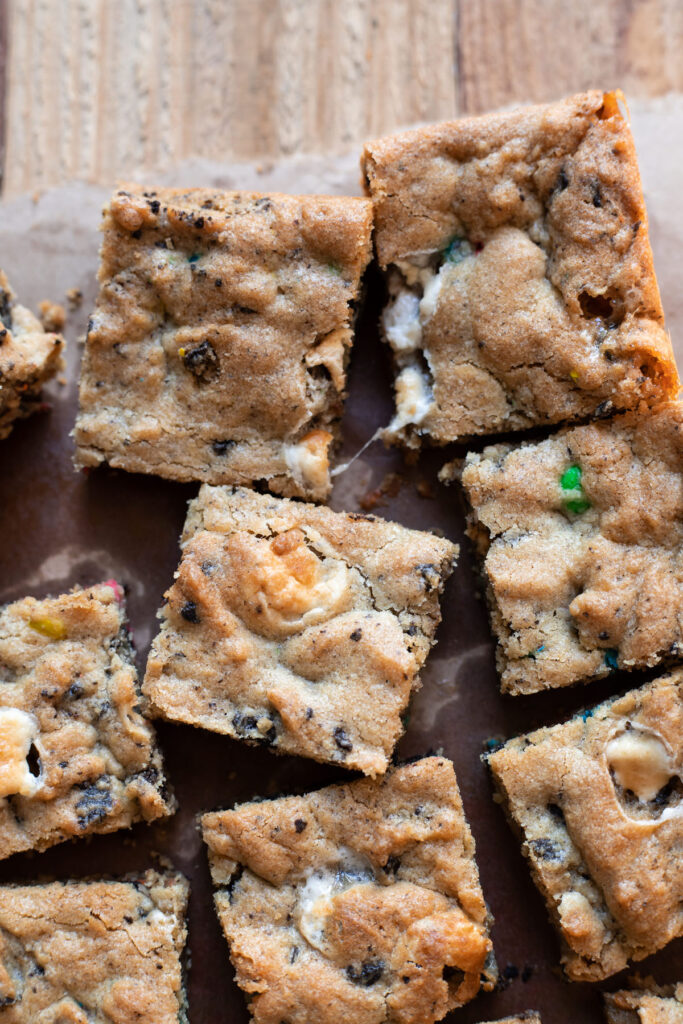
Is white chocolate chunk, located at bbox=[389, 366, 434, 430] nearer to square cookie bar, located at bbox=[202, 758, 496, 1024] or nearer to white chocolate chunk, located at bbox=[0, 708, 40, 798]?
square cookie bar, located at bbox=[202, 758, 496, 1024]

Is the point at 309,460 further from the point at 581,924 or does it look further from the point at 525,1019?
the point at 525,1019

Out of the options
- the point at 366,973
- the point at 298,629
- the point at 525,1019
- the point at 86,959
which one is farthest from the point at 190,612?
the point at 525,1019

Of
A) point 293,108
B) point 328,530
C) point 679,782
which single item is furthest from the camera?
point 293,108

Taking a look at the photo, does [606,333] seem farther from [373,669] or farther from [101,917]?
[101,917]

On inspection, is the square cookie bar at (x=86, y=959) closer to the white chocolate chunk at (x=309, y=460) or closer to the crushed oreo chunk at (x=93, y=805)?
the crushed oreo chunk at (x=93, y=805)

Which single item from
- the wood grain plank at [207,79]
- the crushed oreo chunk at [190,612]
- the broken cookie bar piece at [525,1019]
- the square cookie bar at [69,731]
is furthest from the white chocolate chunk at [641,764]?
the wood grain plank at [207,79]

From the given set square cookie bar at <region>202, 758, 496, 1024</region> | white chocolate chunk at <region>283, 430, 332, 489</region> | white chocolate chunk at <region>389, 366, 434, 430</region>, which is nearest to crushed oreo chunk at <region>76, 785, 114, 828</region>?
square cookie bar at <region>202, 758, 496, 1024</region>

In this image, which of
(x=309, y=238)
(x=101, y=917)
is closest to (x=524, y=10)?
(x=309, y=238)
